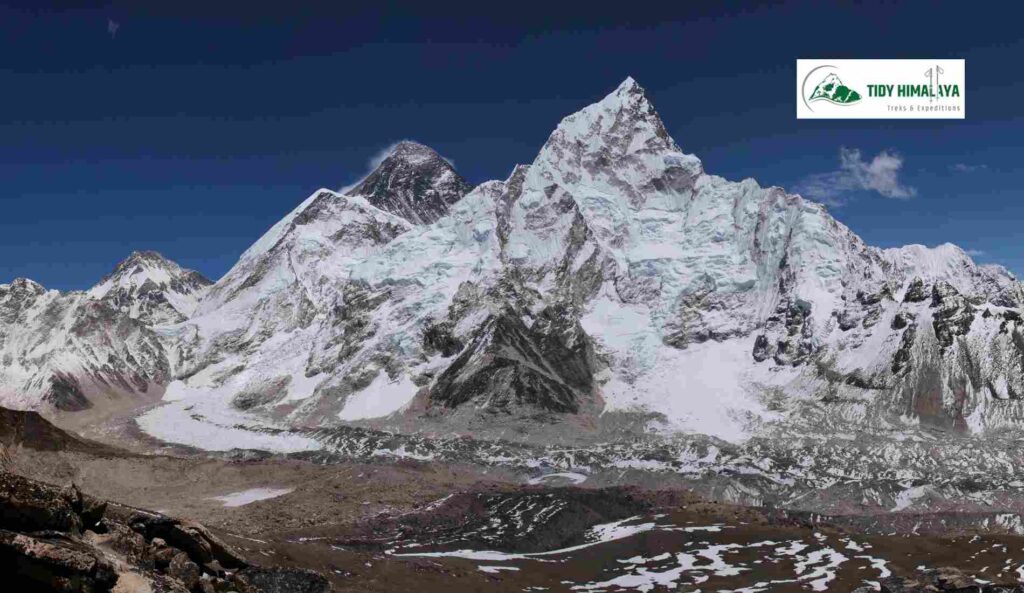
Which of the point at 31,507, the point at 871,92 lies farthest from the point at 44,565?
the point at 871,92

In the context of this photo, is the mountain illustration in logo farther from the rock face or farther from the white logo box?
the rock face

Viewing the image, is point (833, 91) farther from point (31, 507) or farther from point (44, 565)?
point (44, 565)

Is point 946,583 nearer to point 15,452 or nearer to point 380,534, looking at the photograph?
point 380,534

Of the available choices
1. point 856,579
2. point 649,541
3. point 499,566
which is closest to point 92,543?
point 499,566

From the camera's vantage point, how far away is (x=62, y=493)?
37.1m

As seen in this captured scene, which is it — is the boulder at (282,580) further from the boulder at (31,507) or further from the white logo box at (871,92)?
the white logo box at (871,92)

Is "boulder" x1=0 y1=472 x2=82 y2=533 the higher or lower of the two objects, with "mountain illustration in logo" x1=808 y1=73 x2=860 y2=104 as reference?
lower

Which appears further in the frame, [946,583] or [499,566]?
[499,566]

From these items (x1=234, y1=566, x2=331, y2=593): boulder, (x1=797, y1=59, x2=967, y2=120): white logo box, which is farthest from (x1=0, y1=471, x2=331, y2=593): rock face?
(x1=797, y1=59, x2=967, y2=120): white logo box

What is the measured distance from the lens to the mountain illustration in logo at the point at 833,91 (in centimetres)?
17975

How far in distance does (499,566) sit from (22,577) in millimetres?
142150

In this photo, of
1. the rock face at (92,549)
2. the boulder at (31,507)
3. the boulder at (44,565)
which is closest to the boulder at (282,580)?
the rock face at (92,549)

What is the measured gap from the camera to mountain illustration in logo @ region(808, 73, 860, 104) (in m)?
180

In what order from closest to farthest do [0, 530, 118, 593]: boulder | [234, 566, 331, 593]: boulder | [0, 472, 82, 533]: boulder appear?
1. [0, 530, 118, 593]: boulder
2. [0, 472, 82, 533]: boulder
3. [234, 566, 331, 593]: boulder
